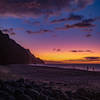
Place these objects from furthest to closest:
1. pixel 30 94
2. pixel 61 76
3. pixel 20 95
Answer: pixel 61 76, pixel 30 94, pixel 20 95

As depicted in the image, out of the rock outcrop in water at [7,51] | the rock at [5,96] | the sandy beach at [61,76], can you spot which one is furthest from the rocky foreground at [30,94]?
the rock outcrop in water at [7,51]

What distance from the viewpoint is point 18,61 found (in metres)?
126

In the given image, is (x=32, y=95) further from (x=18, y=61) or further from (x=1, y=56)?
(x=18, y=61)

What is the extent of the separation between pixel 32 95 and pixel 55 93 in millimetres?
1915

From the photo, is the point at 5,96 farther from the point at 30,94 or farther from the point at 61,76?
the point at 61,76

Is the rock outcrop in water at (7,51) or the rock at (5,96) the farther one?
the rock outcrop in water at (7,51)

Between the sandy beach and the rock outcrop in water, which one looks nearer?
the sandy beach

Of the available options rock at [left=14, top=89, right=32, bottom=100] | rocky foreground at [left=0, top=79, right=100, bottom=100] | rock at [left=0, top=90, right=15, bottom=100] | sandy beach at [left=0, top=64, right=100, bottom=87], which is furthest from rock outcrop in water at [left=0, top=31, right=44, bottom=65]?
rock at [left=0, top=90, right=15, bottom=100]

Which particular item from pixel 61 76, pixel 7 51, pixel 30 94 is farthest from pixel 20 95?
pixel 7 51

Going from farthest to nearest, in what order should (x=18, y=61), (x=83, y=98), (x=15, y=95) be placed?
(x=18, y=61) → (x=83, y=98) → (x=15, y=95)

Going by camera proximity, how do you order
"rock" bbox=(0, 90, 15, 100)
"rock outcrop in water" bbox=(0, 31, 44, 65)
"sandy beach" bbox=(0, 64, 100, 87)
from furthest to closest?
"rock outcrop in water" bbox=(0, 31, 44, 65)
"sandy beach" bbox=(0, 64, 100, 87)
"rock" bbox=(0, 90, 15, 100)

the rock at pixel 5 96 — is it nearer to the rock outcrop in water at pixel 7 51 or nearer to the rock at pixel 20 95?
the rock at pixel 20 95

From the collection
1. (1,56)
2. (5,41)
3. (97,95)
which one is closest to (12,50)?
(5,41)

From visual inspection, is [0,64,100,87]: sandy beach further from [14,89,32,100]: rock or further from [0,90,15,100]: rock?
[0,90,15,100]: rock
